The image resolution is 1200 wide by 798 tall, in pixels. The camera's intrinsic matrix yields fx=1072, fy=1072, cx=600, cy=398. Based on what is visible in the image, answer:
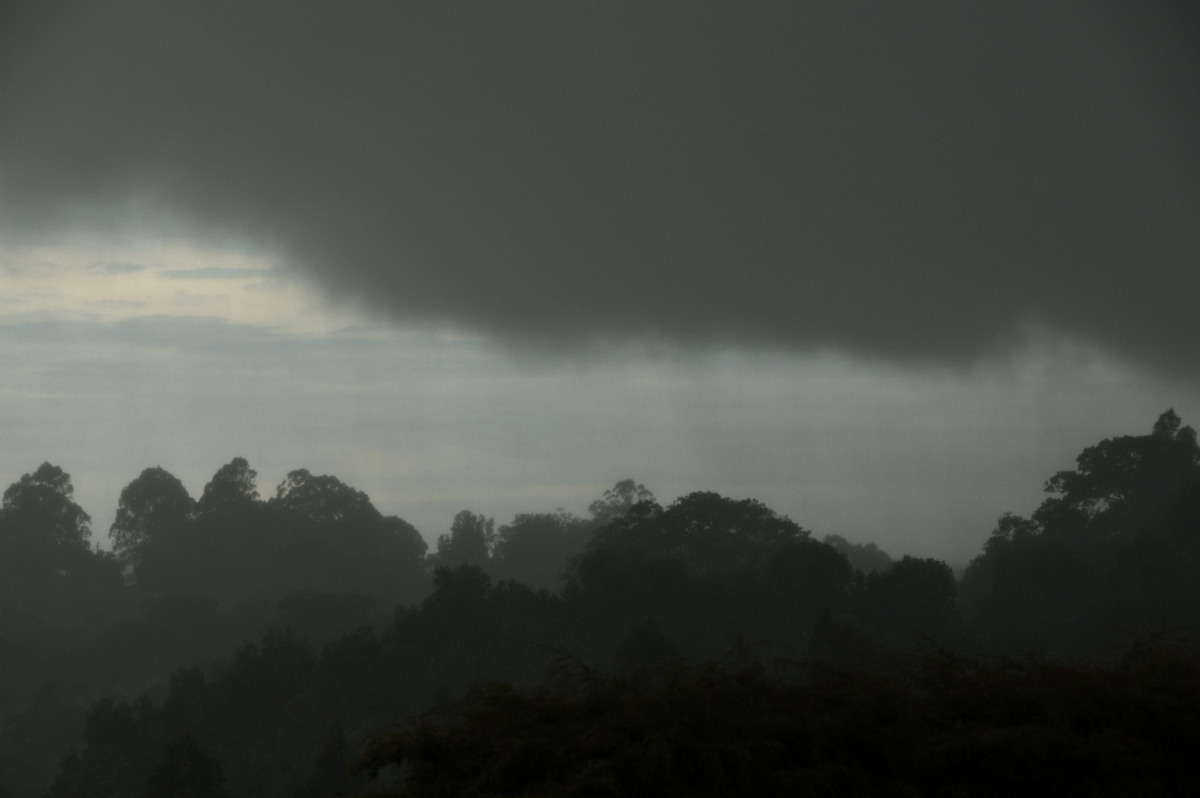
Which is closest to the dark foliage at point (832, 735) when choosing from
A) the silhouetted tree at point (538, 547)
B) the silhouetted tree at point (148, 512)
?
the silhouetted tree at point (538, 547)

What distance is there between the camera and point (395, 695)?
62219 mm

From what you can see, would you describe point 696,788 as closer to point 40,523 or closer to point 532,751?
point 532,751

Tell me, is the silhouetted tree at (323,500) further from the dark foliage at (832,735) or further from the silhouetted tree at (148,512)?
the dark foliage at (832,735)

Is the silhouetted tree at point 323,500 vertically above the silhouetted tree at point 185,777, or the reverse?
the silhouetted tree at point 323,500

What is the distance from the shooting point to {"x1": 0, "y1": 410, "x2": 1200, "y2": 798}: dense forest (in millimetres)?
14547

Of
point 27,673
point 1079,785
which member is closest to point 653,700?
point 1079,785

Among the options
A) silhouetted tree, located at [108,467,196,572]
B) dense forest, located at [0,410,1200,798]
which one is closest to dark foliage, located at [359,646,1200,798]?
dense forest, located at [0,410,1200,798]

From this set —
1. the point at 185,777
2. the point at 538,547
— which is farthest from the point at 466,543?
the point at 185,777

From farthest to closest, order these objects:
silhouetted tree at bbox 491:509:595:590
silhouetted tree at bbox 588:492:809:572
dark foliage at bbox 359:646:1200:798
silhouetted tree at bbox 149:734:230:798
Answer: silhouetted tree at bbox 491:509:595:590 < silhouetted tree at bbox 588:492:809:572 < silhouetted tree at bbox 149:734:230:798 < dark foliage at bbox 359:646:1200:798

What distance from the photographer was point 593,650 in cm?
7100

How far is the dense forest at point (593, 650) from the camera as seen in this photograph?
1455 cm

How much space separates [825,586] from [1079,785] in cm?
6050

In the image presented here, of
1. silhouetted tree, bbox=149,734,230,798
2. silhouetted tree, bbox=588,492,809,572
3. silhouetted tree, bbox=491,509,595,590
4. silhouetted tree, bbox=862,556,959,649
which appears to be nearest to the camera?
silhouetted tree, bbox=149,734,230,798

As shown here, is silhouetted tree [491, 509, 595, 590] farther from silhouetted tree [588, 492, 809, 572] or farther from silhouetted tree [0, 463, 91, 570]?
silhouetted tree [0, 463, 91, 570]
